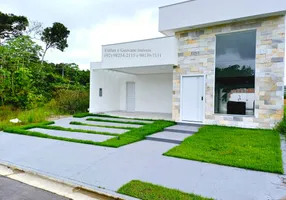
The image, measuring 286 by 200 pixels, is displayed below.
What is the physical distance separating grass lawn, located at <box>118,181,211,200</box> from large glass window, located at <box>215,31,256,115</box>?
617 cm

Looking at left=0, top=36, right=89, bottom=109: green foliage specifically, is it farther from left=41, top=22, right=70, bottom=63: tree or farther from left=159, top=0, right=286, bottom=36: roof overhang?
left=159, top=0, right=286, bottom=36: roof overhang

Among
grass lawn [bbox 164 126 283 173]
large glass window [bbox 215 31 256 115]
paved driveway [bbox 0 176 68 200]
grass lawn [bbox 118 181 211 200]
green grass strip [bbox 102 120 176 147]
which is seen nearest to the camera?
grass lawn [bbox 118 181 211 200]

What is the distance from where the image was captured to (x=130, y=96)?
1455 centimetres

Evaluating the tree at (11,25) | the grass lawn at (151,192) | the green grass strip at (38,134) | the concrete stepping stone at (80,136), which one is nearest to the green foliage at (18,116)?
the green grass strip at (38,134)

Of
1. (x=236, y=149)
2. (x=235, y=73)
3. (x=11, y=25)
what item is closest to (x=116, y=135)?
(x=236, y=149)

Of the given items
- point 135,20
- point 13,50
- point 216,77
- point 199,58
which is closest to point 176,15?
point 199,58

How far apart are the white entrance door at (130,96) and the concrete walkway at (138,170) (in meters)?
8.63

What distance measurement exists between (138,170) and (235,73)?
6377 mm

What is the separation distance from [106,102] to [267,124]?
960 centimetres

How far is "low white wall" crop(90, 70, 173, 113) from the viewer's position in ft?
42.1

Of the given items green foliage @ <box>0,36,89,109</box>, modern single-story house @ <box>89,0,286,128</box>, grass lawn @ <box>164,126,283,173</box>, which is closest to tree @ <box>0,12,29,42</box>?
green foliage @ <box>0,36,89,109</box>

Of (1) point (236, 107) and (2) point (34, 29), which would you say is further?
(2) point (34, 29)

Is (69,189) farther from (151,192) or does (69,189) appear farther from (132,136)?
(132,136)

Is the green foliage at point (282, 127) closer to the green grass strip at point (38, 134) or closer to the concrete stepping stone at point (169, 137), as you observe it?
the concrete stepping stone at point (169, 137)
